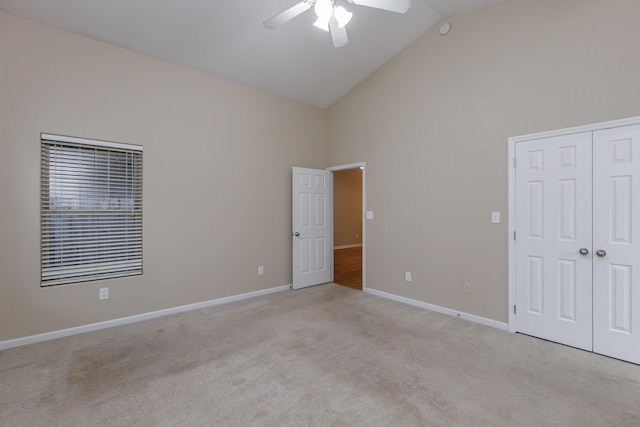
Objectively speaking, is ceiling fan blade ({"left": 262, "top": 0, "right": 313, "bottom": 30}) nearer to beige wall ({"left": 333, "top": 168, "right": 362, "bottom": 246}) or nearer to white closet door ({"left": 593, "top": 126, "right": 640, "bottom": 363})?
white closet door ({"left": 593, "top": 126, "right": 640, "bottom": 363})

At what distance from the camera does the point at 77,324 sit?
10.3 feet

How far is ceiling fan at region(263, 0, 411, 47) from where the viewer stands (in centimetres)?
221

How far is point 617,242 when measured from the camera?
2.60m

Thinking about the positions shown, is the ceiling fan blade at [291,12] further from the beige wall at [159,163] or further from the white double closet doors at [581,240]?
the white double closet doors at [581,240]

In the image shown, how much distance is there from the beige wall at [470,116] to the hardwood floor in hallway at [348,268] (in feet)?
2.47

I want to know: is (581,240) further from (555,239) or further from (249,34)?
(249,34)

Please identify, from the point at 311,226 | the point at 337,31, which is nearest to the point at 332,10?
the point at 337,31

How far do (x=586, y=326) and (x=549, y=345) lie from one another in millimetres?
353

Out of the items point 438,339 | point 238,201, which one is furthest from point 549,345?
point 238,201

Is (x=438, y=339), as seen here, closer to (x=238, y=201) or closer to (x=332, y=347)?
(x=332, y=347)

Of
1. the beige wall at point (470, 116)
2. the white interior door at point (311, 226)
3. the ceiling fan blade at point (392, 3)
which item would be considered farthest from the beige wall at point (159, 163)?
the ceiling fan blade at point (392, 3)

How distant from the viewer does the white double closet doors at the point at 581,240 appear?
254cm

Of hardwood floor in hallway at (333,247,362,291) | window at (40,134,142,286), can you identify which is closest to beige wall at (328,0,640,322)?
hardwood floor in hallway at (333,247,362,291)

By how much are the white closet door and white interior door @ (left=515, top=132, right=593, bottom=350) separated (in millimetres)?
67
